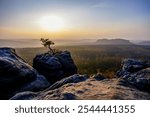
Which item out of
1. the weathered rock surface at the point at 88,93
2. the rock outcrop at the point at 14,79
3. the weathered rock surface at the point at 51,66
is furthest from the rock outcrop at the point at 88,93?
the weathered rock surface at the point at 51,66

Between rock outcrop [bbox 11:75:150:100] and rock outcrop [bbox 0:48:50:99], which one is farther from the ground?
rock outcrop [bbox 11:75:150:100]

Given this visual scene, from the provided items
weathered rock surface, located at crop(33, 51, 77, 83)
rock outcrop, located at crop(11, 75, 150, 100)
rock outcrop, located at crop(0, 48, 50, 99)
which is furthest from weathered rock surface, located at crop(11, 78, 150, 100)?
weathered rock surface, located at crop(33, 51, 77, 83)

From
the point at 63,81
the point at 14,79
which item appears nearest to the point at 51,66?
the point at 14,79

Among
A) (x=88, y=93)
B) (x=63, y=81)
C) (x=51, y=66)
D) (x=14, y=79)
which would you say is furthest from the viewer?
(x=51, y=66)

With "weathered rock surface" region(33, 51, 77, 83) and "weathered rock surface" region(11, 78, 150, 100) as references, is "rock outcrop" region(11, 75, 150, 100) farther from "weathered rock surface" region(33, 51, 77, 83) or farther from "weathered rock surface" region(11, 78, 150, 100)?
"weathered rock surface" region(33, 51, 77, 83)

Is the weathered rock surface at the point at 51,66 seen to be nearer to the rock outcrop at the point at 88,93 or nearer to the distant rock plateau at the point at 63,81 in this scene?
the distant rock plateau at the point at 63,81

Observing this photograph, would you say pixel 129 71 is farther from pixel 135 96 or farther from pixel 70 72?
pixel 70 72

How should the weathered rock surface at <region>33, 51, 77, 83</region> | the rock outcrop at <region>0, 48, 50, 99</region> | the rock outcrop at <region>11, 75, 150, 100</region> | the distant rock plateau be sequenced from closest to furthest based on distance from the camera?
the rock outcrop at <region>11, 75, 150, 100</region> < the distant rock plateau < the rock outcrop at <region>0, 48, 50, 99</region> < the weathered rock surface at <region>33, 51, 77, 83</region>

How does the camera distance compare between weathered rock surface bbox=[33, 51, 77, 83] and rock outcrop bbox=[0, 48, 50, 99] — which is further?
weathered rock surface bbox=[33, 51, 77, 83]

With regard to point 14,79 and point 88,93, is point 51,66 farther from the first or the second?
point 88,93

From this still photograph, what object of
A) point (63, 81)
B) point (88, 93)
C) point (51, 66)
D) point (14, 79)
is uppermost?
point (88, 93)

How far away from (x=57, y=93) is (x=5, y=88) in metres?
5.81

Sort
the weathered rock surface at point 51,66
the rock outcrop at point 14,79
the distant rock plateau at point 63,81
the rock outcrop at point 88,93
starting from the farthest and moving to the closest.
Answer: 1. the weathered rock surface at point 51,66
2. the rock outcrop at point 14,79
3. the distant rock plateau at point 63,81
4. the rock outcrop at point 88,93

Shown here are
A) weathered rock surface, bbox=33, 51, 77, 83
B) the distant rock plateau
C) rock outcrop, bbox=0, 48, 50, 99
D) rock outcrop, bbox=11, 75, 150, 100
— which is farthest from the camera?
weathered rock surface, bbox=33, 51, 77, 83
